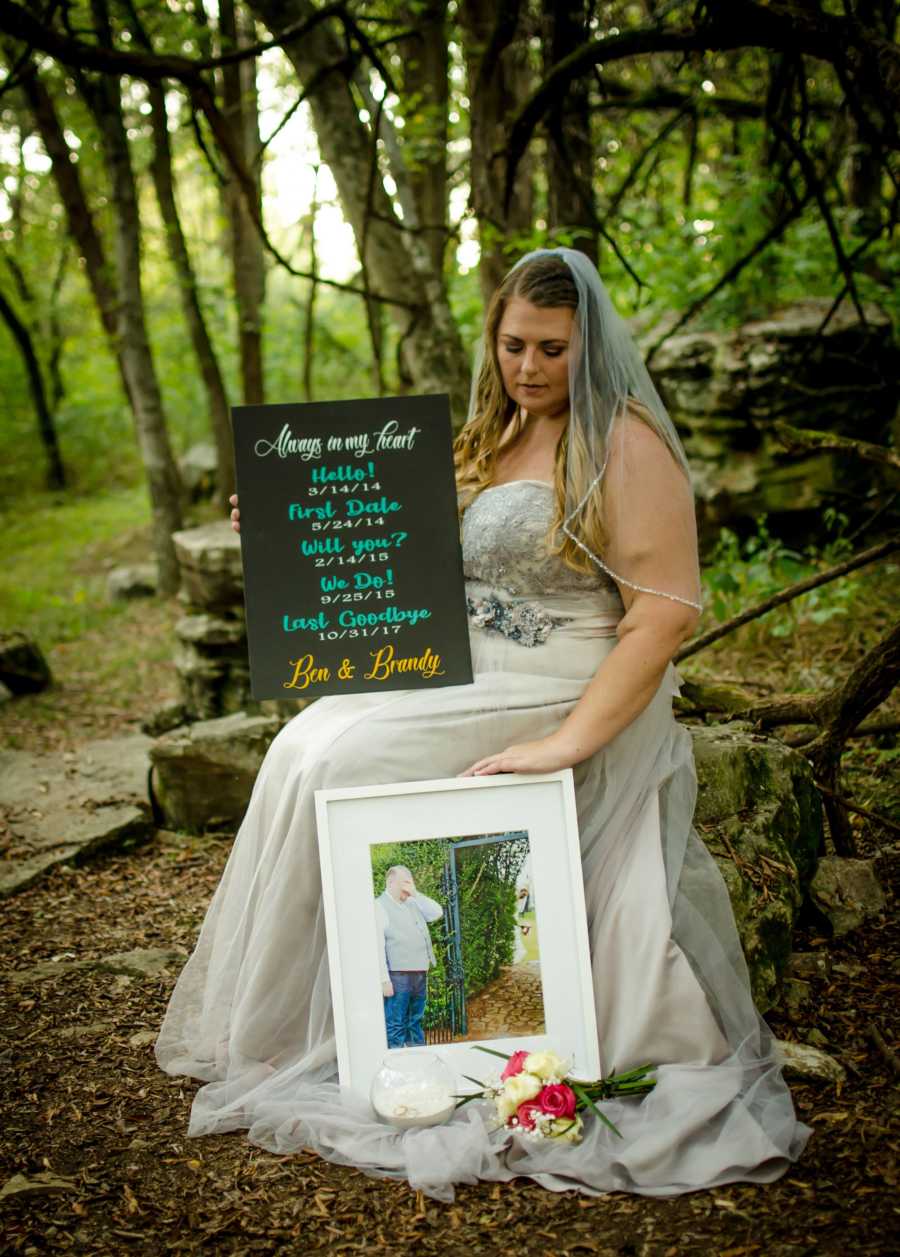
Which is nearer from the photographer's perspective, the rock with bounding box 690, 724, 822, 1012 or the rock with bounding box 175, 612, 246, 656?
the rock with bounding box 690, 724, 822, 1012

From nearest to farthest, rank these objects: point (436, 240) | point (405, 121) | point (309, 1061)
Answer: point (309, 1061) → point (405, 121) → point (436, 240)

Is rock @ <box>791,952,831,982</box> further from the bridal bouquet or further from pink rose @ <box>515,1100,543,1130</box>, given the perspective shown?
pink rose @ <box>515,1100,543,1130</box>

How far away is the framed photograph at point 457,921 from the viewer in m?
2.38

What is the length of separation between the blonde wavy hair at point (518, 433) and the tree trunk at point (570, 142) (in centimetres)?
161

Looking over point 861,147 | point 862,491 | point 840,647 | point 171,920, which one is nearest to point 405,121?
point 861,147

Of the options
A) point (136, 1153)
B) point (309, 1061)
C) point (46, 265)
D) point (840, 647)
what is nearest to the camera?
point (136, 1153)

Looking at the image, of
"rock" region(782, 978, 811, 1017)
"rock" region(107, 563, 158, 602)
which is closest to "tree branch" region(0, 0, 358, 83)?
"rock" region(782, 978, 811, 1017)

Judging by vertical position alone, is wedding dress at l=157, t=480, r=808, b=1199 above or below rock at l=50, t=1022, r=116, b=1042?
above

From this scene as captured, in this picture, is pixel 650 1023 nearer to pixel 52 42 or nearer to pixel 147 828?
pixel 147 828

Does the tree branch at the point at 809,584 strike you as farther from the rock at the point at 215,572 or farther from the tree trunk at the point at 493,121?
the rock at the point at 215,572

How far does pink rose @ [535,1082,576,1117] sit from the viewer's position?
7.11ft

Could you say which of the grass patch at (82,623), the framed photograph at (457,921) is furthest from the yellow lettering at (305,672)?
the grass patch at (82,623)

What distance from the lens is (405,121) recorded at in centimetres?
628

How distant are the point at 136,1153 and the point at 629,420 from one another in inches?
83.9
